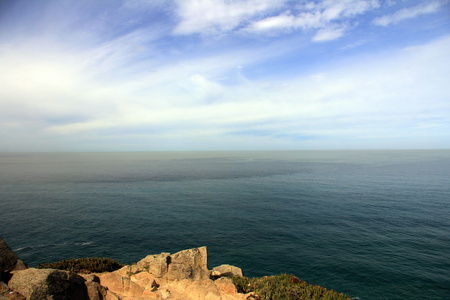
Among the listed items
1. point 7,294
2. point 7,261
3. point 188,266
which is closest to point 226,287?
point 188,266

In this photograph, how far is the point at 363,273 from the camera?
34750 millimetres

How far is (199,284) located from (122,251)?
2671cm

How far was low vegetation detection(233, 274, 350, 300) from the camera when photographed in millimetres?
19781

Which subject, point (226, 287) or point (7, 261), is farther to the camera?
point (226, 287)

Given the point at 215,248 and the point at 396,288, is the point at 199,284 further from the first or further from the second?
the point at 396,288

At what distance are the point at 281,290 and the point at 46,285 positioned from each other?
17.0 metres

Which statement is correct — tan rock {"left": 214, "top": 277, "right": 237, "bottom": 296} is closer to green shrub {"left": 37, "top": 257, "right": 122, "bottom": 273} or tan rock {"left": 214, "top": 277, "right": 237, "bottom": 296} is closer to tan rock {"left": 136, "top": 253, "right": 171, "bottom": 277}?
tan rock {"left": 136, "top": 253, "right": 171, "bottom": 277}

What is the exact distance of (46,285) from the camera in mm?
15555

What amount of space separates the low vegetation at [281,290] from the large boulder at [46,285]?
502 inches

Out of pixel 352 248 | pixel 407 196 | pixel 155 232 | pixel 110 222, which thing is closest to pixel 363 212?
pixel 352 248

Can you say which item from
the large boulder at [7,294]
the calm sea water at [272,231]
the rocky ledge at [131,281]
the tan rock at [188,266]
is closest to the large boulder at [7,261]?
Answer: the rocky ledge at [131,281]

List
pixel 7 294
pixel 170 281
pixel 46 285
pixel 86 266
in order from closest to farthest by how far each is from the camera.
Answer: pixel 7 294
pixel 46 285
pixel 170 281
pixel 86 266

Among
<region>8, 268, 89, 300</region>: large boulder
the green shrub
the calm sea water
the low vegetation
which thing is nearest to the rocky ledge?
<region>8, 268, 89, 300</region>: large boulder

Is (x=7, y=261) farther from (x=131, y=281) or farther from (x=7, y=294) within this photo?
(x=131, y=281)
